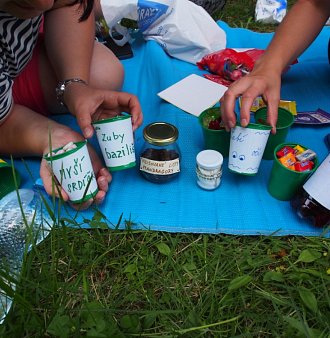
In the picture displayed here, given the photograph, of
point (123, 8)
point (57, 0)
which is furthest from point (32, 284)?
point (123, 8)

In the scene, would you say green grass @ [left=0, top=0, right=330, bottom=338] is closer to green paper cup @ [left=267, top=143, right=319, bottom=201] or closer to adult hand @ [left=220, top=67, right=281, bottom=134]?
green paper cup @ [left=267, top=143, right=319, bottom=201]

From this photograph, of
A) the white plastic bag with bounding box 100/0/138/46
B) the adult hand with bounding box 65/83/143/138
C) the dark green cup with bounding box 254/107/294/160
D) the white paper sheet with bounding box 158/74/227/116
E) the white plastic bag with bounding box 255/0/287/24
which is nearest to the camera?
the adult hand with bounding box 65/83/143/138

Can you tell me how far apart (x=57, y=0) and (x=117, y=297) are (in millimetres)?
857

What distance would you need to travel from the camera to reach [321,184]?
88 cm

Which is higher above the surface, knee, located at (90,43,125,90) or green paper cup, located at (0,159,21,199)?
knee, located at (90,43,125,90)

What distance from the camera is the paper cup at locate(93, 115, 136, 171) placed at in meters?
0.93

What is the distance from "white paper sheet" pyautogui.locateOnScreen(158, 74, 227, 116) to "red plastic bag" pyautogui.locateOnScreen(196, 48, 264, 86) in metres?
0.06

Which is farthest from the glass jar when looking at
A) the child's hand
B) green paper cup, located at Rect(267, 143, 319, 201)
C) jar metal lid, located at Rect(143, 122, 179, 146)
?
green paper cup, located at Rect(267, 143, 319, 201)

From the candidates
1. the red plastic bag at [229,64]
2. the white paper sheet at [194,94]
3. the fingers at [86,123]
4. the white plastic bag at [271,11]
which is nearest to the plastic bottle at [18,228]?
the fingers at [86,123]

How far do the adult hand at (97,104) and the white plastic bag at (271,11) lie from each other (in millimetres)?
1230

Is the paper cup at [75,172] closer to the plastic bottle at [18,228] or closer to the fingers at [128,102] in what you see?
the plastic bottle at [18,228]

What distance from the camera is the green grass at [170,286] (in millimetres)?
762

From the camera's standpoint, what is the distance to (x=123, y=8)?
5.05 feet

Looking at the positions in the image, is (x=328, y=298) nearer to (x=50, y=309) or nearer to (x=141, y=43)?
(x=50, y=309)
